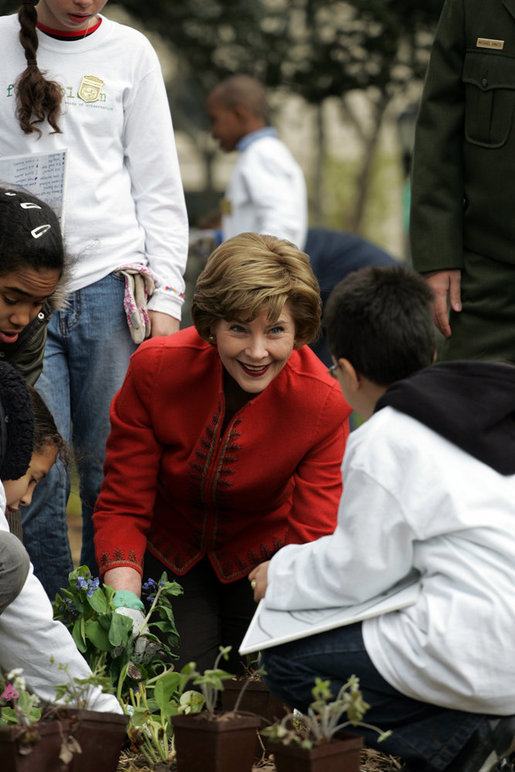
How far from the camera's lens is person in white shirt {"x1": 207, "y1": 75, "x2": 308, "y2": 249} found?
19.7ft

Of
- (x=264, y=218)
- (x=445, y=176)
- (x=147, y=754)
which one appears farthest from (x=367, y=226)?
(x=147, y=754)

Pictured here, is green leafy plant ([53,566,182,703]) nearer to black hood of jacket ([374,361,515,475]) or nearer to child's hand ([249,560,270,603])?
child's hand ([249,560,270,603])

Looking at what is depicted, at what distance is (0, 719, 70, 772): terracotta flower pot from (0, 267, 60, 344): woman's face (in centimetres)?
112

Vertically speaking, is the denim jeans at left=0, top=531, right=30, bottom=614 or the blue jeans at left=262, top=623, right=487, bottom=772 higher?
the denim jeans at left=0, top=531, right=30, bottom=614

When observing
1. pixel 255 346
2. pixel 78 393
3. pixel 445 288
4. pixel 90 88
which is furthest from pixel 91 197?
pixel 445 288

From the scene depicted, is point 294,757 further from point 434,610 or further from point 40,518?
point 40,518

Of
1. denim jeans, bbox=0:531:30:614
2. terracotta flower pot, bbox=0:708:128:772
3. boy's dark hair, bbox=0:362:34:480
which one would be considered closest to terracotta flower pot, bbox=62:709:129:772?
terracotta flower pot, bbox=0:708:128:772

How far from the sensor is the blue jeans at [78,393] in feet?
11.3

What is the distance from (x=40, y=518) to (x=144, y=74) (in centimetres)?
133

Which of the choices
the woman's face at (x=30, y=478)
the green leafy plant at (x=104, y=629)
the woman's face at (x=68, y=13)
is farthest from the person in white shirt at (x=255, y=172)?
the green leafy plant at (x=104, y=629)

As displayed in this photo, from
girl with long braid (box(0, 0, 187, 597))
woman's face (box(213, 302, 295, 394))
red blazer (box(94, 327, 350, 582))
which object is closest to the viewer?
woman's face (box(213, 302, 295, 394))

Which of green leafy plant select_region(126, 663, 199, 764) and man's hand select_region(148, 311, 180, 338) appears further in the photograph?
man's hand select_region(148, 311, 180, 338)

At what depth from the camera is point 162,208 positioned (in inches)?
140

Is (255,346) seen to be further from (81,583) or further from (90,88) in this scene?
(90,88)
